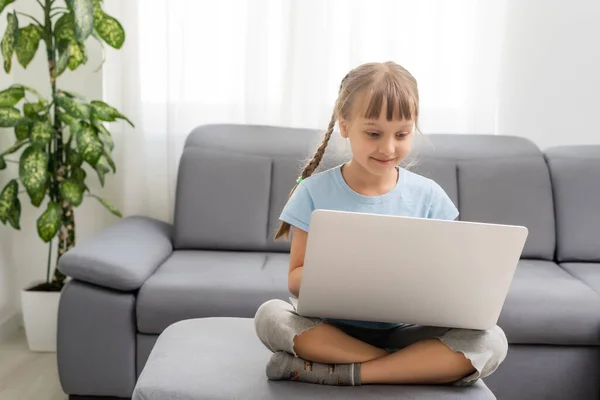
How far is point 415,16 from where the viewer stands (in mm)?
3164

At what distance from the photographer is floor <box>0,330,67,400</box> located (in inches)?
100

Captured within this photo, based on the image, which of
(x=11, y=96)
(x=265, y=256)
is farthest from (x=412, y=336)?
(x=11, y=96)

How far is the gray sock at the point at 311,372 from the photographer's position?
1573mm

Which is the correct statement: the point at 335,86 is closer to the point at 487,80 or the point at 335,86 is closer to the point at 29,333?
the point at 487,80

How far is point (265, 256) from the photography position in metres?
2.83

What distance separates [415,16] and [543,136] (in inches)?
29.5

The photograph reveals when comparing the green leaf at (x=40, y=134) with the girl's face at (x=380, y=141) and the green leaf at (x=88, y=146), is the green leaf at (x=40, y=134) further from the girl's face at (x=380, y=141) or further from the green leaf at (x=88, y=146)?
the girl's face at (x=380, y=141)

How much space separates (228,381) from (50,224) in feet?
4.83

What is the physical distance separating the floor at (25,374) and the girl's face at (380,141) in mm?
1408

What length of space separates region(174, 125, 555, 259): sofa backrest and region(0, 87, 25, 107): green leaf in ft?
2.04

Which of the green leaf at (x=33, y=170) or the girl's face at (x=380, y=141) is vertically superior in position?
the girl's face at (x=380, y=141)

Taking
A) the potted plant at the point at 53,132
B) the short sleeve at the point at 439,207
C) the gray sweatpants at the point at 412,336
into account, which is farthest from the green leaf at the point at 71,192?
Answer: the short sleeve at the point at 439,207

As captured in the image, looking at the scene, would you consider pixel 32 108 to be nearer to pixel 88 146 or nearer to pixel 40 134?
pixel 40 134

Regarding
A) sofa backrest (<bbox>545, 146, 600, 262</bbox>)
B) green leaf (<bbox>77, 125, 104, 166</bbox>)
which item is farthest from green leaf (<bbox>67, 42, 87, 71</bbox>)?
sofa backrest (<bbox>545, 146, 600, 262</bbox>)
